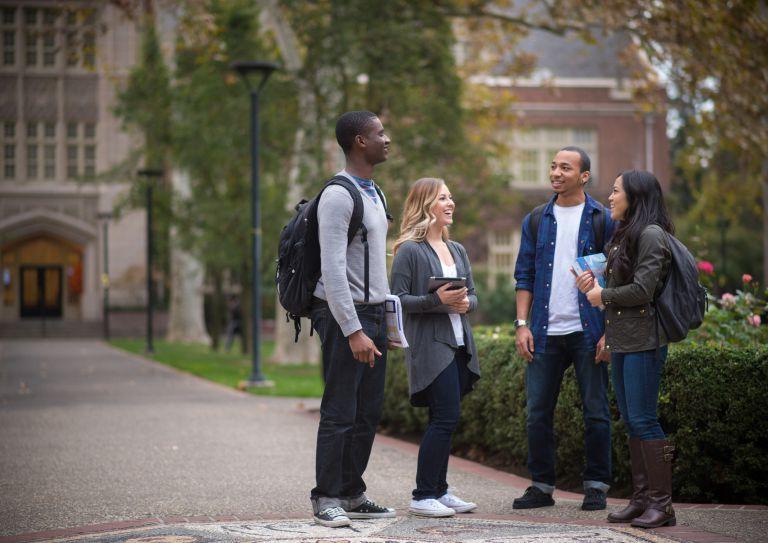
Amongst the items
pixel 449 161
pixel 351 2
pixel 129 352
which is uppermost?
pixel 351 2

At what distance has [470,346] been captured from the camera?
21.3 ft

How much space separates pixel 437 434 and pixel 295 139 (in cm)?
1862

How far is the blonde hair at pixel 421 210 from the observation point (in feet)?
21.3

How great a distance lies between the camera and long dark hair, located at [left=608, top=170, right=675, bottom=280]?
601 cm

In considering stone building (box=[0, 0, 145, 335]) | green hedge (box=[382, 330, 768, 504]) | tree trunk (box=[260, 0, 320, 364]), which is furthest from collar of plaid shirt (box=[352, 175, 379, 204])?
stone building (box=[0, 0, 145, 335])

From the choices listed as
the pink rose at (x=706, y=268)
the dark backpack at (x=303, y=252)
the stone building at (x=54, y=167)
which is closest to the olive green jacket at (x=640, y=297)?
the dark backpack at (x=303, y=252)

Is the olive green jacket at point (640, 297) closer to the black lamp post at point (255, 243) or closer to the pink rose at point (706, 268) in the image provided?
the pink rose at point (706, 268)

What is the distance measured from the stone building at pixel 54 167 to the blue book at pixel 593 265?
47.3 metres

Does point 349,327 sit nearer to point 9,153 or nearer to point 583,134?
point 583,134

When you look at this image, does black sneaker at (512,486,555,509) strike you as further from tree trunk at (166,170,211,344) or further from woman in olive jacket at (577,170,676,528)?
tree trunk at (166,170,211,344)

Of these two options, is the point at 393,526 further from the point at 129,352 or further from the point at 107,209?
the point at 107,209

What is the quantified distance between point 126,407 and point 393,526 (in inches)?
332

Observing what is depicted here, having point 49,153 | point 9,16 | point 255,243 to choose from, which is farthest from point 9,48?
point 255,243

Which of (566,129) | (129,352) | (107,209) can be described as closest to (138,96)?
(129,352)
